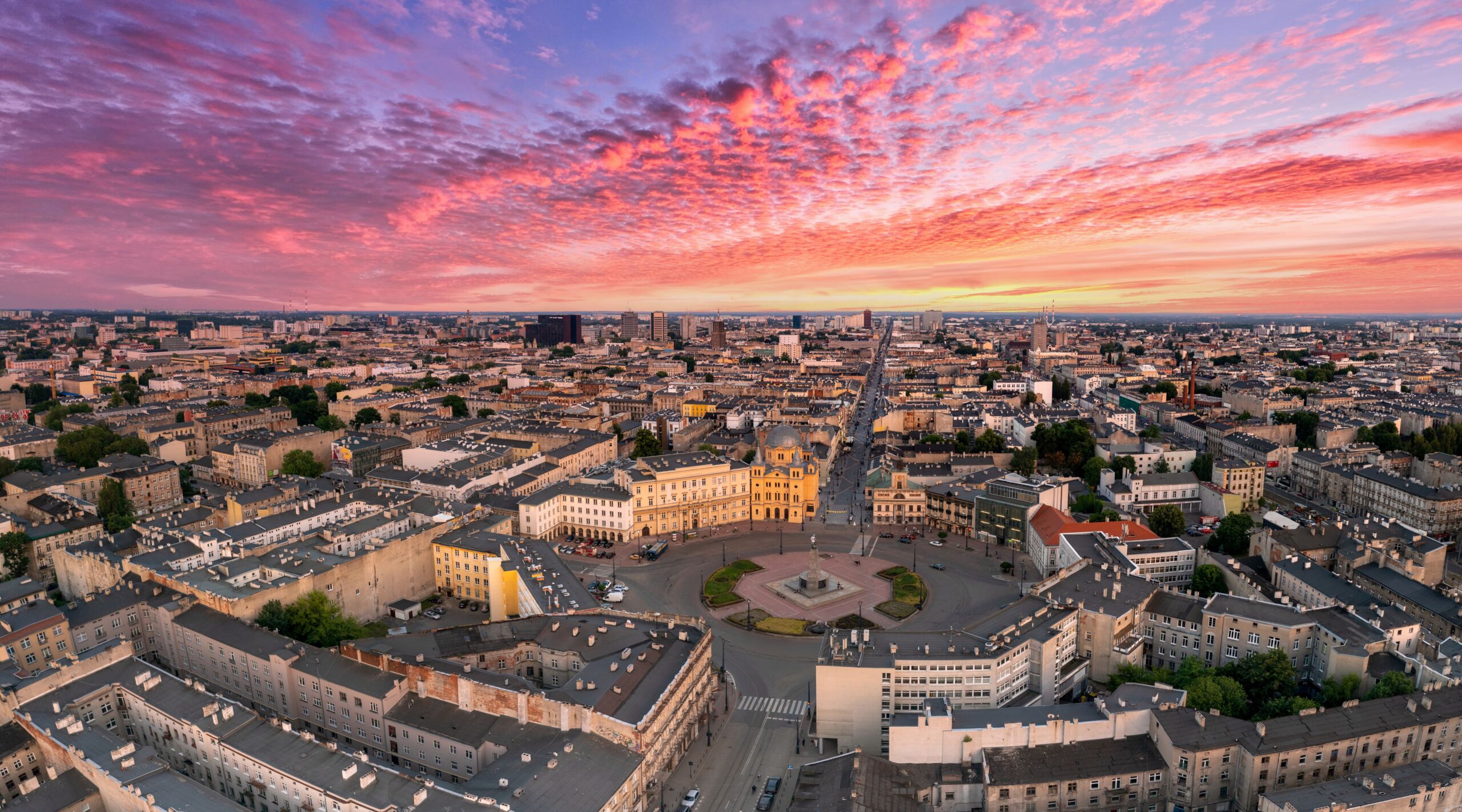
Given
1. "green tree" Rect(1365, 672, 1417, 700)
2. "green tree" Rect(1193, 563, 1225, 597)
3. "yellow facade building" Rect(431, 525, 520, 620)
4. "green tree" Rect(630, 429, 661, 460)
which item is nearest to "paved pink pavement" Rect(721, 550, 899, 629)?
"yellow facade building" Rect(431, 525, 520, 620)

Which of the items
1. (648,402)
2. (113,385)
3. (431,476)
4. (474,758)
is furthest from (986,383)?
(113,385)

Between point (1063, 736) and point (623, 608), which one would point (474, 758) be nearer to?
point (623, 608)

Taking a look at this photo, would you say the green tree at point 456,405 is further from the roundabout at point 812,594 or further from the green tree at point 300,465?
the roundabout at point 812,594

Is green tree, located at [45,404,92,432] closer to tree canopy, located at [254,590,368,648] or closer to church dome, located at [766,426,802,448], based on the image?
tree canopy, located at [254,590,368,648]

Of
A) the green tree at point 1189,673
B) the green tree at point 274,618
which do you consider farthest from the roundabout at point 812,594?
the green tree at point 274,618

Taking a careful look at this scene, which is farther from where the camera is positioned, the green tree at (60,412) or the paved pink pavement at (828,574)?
the green tree at (60,412)

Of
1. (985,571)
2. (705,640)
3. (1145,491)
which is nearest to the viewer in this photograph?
(705,640)

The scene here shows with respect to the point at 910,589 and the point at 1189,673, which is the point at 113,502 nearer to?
the point at 910,589
